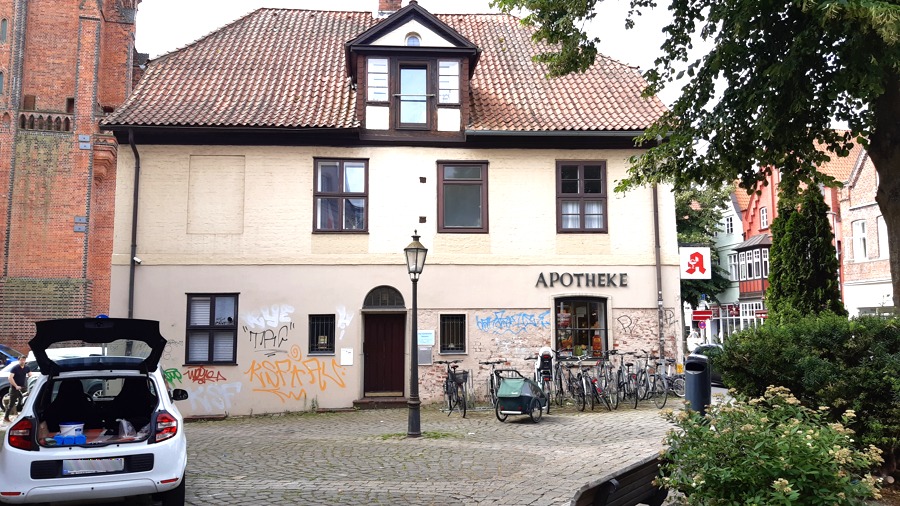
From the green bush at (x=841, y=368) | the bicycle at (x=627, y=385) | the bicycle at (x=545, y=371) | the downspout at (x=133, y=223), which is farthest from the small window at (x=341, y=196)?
the green bush at (x=841, y=368)

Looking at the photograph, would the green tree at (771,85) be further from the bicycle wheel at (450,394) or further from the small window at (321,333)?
the small window at (321,333)

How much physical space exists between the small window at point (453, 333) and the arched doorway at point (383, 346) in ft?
3.28

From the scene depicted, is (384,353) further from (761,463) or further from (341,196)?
(761,463)

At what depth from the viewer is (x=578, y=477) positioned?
29.8 feet

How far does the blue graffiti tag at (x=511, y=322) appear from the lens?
58.7 ft

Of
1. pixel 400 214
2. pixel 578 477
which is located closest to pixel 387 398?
pixel 400 214

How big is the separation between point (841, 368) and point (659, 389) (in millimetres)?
10696

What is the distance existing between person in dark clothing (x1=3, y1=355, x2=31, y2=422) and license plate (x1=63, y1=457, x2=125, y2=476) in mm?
8763

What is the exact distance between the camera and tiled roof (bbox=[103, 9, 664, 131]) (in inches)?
715

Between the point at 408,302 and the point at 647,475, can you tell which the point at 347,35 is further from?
the point at 647,475

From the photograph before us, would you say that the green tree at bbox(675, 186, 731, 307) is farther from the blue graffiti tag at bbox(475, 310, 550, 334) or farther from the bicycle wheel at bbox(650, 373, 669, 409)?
the blue graffiti tag at bbox(475, 310, 550, 334)

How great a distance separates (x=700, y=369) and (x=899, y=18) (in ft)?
13.4

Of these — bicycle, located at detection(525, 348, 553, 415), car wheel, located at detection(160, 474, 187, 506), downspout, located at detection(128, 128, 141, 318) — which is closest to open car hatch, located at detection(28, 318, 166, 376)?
car wheel, located at detection(160, 474, 187, 506)

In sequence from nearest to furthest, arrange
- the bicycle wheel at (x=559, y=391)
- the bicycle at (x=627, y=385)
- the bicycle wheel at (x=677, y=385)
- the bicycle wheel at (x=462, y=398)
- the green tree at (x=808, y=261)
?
the green tree at (x=808, y=261) < the bicycle wheel at (x=462, y=398) < the bicycle at (x=627, y=385) < the bicycle wheel at (x=559, y=391) < the bicycle wheel at (x=677, y=385)
